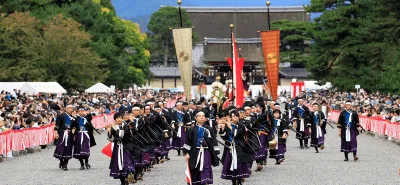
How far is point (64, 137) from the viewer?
21672mm

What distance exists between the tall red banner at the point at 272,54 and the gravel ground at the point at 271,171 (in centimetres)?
275

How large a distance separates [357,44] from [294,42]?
38.4 m

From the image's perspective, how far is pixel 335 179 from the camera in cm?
1881

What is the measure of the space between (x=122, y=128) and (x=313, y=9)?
157ft


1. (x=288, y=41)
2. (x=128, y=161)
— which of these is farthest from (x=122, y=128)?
(x=288, y=41)

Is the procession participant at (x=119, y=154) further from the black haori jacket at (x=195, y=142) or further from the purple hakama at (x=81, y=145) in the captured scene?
the purple hakama at (x=81, y=145)

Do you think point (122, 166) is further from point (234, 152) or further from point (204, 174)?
point (204, 174)

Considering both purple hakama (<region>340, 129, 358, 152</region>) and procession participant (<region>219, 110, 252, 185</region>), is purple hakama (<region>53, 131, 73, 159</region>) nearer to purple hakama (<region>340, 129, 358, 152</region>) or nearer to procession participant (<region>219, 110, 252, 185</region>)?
procession participant (<region>219, 110, 252, 185</region>)

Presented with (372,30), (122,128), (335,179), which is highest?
(372,30)

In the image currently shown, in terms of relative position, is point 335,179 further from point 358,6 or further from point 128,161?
point 358,6

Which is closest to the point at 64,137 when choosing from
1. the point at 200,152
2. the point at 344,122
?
the point at 200,152

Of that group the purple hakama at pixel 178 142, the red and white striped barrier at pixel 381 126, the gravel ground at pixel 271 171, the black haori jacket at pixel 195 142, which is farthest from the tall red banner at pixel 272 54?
the black haori jacket at pixel 195 142

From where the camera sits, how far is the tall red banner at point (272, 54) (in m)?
29.8

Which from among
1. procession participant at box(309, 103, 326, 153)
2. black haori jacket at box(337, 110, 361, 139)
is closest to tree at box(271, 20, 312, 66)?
procession participant at box(309, 103, 326, 153)
